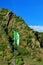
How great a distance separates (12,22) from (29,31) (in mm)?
2587

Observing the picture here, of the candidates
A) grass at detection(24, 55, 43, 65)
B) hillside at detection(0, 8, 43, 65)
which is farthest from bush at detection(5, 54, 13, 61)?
grass at detection(24, 55, 43, 65)

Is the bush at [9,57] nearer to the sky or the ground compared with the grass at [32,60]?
nearer to the sky

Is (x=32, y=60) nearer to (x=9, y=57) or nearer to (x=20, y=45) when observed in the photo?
(x=9, y=57)

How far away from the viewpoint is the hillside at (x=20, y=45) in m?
27.7

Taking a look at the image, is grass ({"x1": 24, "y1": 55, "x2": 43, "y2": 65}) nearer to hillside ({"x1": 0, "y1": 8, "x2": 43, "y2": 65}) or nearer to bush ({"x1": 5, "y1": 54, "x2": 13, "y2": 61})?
hillside ({"x1": 0, "y1": 8, "x2": 43, "y2": 65})

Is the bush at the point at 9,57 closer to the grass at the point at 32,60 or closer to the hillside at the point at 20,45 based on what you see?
the hillside at the point at 20,45

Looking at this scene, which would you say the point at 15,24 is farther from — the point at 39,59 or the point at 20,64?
the point at 20,64

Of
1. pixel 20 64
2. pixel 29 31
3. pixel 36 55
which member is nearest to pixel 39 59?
pixel 36 55

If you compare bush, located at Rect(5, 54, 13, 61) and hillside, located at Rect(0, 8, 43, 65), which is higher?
hillside, located at Rect(0, 8, 43, 65)

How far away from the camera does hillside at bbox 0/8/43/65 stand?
90.7 feet

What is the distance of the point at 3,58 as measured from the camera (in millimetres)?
27422

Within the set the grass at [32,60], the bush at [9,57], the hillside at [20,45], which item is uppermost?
the hillside at [20,45]

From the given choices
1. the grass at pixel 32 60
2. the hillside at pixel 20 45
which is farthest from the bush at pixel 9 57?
the grass at pixel 32 60

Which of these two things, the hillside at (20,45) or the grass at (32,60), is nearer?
the grass at (32,60)
